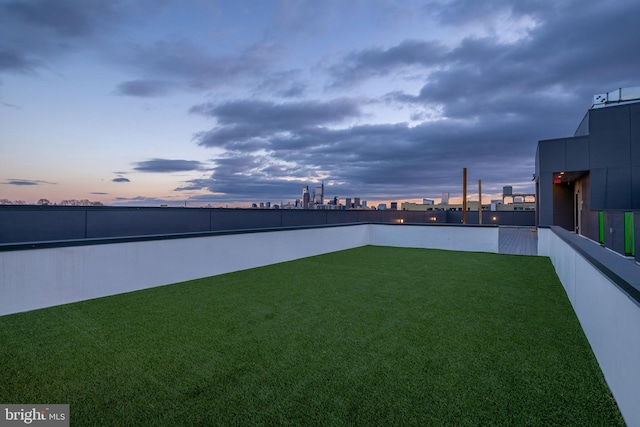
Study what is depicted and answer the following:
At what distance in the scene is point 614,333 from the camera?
201 cm

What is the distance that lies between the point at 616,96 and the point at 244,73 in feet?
51.0

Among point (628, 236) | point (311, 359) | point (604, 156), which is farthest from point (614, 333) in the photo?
point (604, 156)

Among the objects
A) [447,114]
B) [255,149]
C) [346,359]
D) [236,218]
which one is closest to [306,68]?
[236,218]

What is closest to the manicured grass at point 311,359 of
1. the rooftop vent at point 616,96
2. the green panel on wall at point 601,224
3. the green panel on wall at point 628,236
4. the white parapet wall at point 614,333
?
the white parapet wall at point 614,333

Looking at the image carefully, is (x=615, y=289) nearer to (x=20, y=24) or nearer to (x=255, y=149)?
(x=20, y=24)

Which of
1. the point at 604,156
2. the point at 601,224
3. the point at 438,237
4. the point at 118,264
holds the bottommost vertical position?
the point at 438,237

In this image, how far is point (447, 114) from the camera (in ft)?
60.4

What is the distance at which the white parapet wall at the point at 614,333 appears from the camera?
1.59 meters

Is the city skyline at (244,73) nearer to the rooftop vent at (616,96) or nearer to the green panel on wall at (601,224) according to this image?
the rooftop vent at (616,96)

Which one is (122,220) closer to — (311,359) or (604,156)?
(311,359)

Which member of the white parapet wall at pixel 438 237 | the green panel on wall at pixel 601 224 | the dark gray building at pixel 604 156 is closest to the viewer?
the green panel on wall at pixel 601 224

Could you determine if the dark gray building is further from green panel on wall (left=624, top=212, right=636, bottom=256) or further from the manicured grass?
the manicured grass

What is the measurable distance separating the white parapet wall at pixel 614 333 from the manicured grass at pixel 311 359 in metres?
0.15

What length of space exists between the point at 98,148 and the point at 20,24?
4.43m
